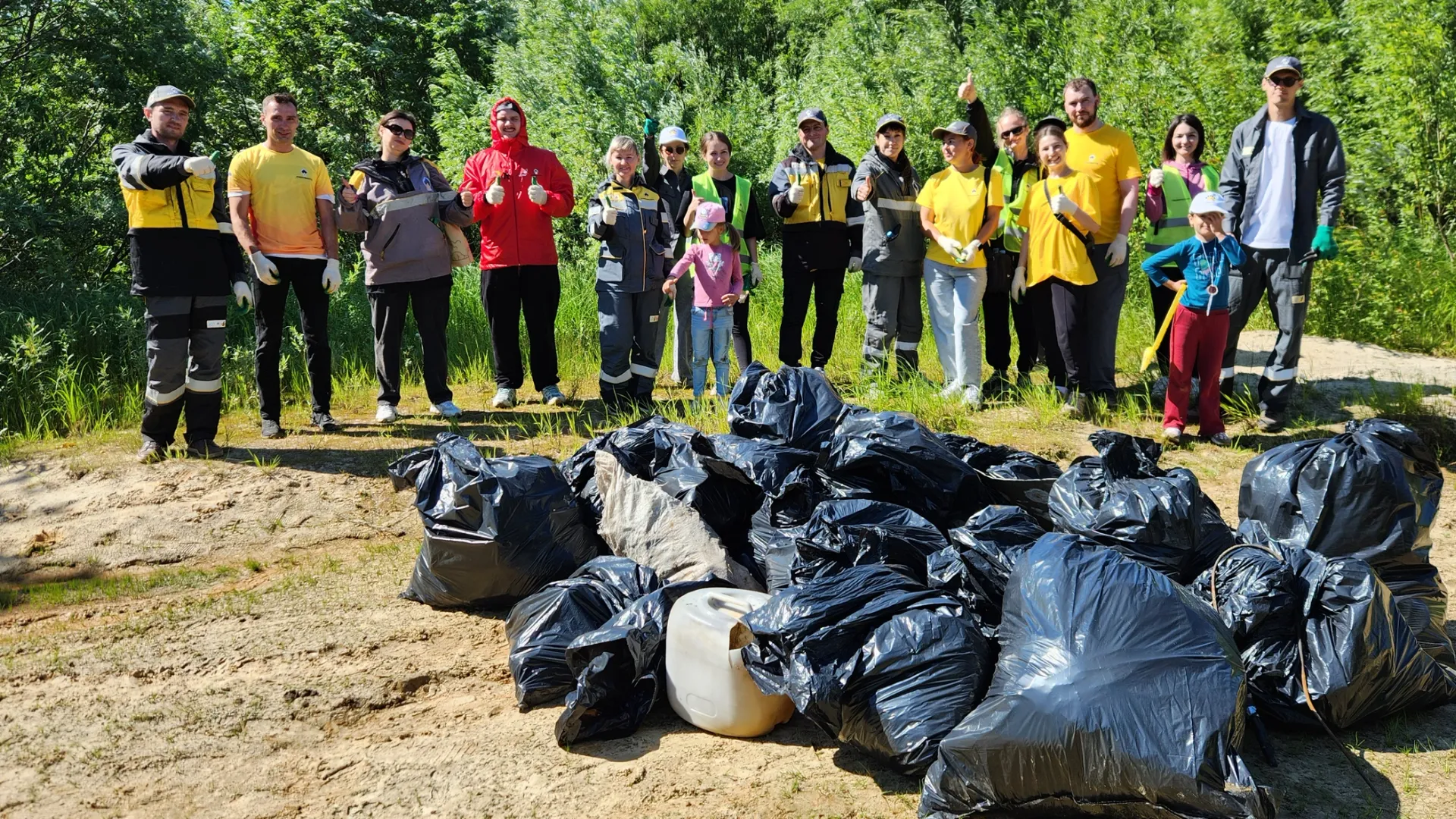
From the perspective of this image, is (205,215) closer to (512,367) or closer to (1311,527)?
(512,367)

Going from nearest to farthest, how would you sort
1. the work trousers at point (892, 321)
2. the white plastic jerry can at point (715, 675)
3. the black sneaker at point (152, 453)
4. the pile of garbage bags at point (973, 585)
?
the pile of garbage bags at point (973, 585)
the white plastic jerry can at point (715, 675)
the black sneaker at point (152, 453)
the work trousers at point (892, 321)

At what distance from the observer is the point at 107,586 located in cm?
461

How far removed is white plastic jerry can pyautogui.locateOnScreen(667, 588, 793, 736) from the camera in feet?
10.3

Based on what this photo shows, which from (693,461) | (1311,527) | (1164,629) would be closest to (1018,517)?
(1164,629)

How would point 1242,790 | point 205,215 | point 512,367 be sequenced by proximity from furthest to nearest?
point 512,367 < point 205,215 < point 1242,790

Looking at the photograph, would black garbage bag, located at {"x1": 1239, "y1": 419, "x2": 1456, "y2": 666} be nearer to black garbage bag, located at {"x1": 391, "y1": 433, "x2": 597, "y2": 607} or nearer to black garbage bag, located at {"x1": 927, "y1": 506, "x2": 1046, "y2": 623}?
black garbage bag, located at {"x1": 927, "y1": 506, "x2": 1046, "y2": 623}

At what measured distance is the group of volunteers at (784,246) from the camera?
5.80 meters

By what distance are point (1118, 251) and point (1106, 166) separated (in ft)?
1.63

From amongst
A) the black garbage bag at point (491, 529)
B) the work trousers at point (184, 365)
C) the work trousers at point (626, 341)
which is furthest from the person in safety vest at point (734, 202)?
the black garbage bag at point (491, 529)

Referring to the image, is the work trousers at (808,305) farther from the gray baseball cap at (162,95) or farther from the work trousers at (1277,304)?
the gray baseball cap at (162,95)

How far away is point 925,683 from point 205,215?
187 inches

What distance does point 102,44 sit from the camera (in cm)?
995

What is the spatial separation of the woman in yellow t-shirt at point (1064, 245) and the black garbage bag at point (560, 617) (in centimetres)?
343

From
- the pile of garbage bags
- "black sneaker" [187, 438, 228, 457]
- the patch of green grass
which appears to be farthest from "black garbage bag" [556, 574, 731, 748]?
"black sneaker" [187, 438, 228, 457]
